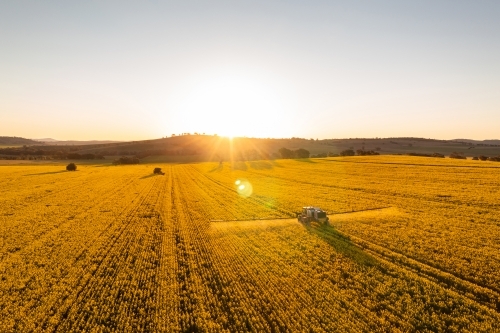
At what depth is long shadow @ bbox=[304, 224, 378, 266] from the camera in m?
18.6

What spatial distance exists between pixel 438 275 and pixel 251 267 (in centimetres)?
1011

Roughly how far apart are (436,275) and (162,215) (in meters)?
24.1

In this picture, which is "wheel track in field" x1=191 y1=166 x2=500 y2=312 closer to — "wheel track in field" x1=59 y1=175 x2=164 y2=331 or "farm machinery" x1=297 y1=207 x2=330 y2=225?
"farm machinery" x1=297 y1=207 x2=330 y2=225

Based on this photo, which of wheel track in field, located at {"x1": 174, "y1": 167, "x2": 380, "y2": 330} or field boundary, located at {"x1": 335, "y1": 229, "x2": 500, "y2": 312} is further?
field boundary, located at {"x1": 335, "y1": 229, "x2": 500, "y2": 312}

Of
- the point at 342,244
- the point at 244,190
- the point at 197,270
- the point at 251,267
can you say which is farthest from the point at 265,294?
the point at 244,190

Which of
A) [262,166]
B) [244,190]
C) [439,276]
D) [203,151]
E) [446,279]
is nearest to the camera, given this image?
[446,279]

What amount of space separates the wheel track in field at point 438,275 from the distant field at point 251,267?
7 centimetres

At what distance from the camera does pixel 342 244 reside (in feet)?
70.7

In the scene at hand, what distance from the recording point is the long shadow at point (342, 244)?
61.1 ft

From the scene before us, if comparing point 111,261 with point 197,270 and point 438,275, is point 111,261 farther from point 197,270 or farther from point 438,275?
point 438,275

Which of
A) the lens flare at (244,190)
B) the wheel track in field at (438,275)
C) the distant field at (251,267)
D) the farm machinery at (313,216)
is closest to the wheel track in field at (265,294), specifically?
the distant field at (251,267)

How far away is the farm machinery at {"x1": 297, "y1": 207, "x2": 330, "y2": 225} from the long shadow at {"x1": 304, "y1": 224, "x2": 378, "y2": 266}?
0.59m

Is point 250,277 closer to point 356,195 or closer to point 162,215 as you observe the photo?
point 162,215

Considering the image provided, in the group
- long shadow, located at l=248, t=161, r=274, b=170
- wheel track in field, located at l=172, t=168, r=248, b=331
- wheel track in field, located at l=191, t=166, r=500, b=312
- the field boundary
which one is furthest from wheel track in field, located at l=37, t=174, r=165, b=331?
long shadow, located at l=248, t=161, r=274, b=170
